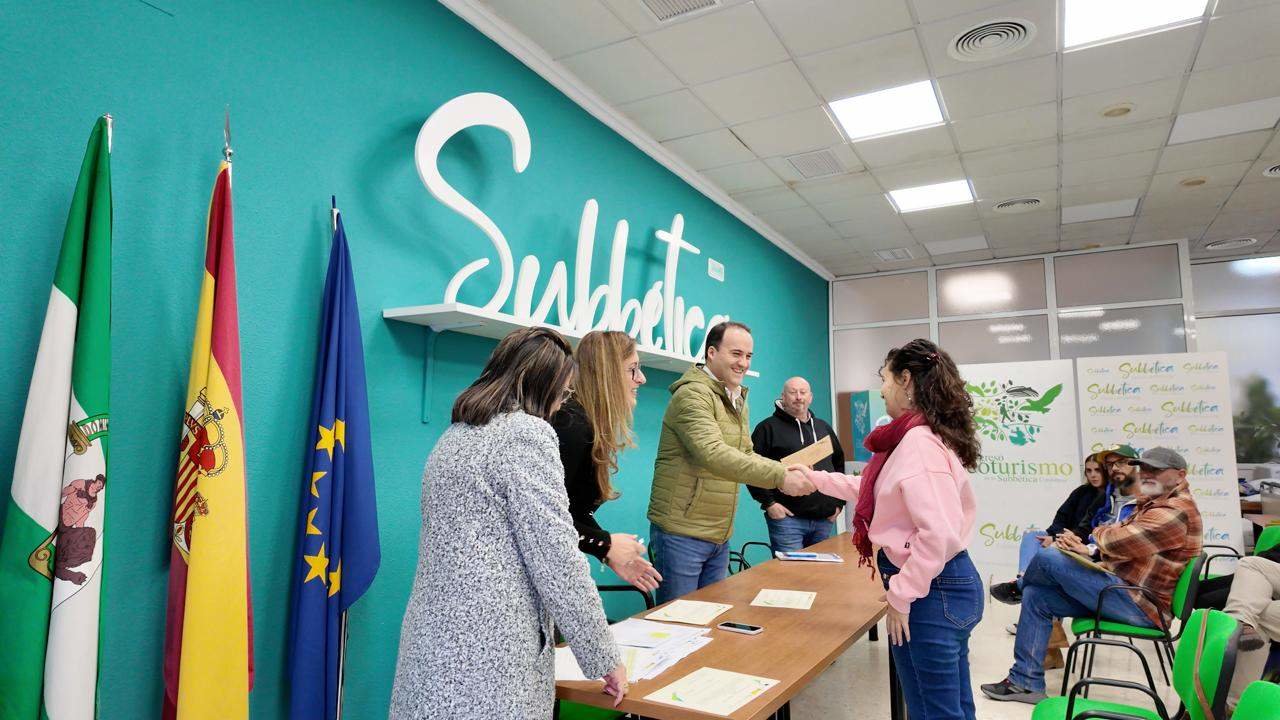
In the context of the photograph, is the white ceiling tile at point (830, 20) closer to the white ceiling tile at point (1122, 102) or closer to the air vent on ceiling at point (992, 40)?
the air vent on ceiling at point (992, 40)

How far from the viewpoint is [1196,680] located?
6.15 ft

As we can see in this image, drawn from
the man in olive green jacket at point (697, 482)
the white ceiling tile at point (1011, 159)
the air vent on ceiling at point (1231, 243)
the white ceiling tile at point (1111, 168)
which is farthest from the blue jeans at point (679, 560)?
the air vent on ceiling at point (1231, 243)

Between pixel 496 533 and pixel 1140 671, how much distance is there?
4.26 meters

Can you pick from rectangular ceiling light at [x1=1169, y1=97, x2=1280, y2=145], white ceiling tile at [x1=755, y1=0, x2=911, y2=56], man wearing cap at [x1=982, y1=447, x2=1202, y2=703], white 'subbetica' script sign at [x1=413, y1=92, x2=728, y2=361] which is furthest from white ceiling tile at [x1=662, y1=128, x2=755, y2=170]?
man wearing cap at [x1=982, y1=447, x2=1202, y2=703]

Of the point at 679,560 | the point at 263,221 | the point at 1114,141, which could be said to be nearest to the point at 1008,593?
the point at 679,560

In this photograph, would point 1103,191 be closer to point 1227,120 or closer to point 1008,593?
point 1227,120

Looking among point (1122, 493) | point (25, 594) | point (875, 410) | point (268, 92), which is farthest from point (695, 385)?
point (875, 410)

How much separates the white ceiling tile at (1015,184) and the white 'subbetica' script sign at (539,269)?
2.37m

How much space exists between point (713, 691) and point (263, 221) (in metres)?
1.83

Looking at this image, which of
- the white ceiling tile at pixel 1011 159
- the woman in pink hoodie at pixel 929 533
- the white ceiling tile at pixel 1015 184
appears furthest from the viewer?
the white ceiling tile at pixel 1015 184

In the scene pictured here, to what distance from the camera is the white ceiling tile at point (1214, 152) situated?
14.3ft

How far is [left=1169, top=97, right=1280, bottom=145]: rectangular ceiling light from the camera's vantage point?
12.9 feet

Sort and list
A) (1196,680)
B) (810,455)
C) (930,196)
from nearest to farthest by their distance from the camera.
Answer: (1196,680) < (810,455) < (930,196)

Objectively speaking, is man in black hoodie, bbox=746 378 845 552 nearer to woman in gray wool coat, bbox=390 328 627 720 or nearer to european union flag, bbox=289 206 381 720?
european union flag, bbox=289 206 381 720
